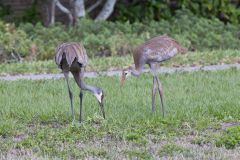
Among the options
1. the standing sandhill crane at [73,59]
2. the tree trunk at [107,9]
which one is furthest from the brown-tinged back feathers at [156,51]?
the tree trunk at [107,9]

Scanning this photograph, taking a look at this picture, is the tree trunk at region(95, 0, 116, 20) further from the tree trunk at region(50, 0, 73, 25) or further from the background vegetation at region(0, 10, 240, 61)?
the background vegetation at region(0, 10, 240, 61)

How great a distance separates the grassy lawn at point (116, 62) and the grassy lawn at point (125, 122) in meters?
2.01

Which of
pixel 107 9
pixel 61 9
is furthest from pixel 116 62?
pixel 107 9

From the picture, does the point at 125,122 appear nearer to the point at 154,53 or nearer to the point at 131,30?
the point at 154,53

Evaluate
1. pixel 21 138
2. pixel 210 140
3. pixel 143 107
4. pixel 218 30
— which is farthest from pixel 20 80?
pixel 218 30

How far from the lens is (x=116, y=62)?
16.2 m

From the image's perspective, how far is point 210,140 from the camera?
8508 millimetres

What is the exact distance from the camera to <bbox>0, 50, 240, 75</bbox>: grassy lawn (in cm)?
1566

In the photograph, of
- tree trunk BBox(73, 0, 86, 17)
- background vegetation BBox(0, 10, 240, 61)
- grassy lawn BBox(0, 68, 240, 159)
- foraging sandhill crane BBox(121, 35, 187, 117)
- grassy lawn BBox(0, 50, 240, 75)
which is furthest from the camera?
tree trunk BBox(73, 0, 86, 17)

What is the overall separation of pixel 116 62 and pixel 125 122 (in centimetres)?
664

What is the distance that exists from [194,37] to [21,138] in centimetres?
1101

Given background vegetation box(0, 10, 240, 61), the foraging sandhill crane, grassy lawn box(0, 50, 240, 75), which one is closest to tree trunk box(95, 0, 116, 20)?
background vegetation box(0, 10, 240, 61)

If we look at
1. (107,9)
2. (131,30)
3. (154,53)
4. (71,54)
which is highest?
(71,54)

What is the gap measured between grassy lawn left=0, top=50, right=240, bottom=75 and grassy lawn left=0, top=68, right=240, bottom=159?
6.58ft
